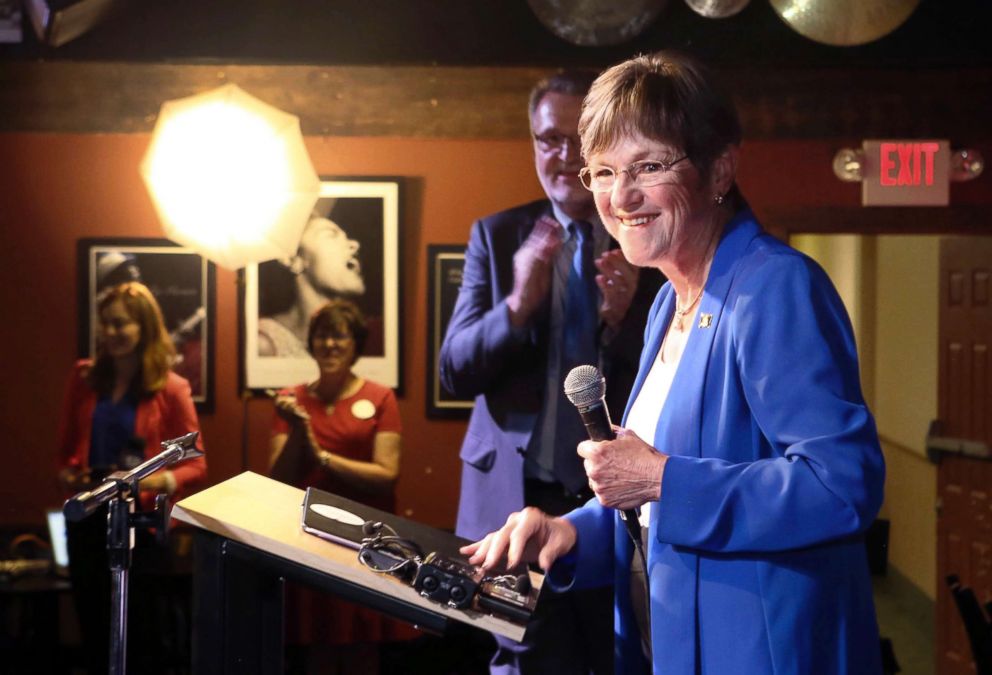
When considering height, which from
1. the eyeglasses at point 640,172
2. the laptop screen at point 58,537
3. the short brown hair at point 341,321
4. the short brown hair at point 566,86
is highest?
the short brown hair at point 566,86

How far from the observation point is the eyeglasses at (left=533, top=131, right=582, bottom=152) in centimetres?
369

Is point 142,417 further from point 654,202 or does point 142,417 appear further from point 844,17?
point 654,202

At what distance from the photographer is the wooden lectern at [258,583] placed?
147cm

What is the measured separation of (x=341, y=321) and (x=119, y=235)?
1125 millimetres

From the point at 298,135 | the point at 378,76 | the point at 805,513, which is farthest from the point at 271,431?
the point at 805,513

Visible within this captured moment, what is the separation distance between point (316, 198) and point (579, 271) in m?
1.68

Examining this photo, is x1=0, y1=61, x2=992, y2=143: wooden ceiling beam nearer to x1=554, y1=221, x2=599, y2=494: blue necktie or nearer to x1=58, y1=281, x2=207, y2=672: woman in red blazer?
x1=58, y1=281, x2=207, y2=672: woman in red blazer

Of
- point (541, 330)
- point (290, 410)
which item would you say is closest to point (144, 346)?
point (290, 410)

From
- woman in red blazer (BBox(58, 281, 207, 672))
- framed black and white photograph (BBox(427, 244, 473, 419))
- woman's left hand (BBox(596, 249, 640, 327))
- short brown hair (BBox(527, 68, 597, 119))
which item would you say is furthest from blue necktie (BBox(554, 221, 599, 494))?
woman in red blazer (BBox(58, 281, 207, 672))

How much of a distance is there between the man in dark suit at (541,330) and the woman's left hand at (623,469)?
1861 millimetres

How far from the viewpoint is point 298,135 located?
4973mm

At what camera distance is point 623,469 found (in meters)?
1.49

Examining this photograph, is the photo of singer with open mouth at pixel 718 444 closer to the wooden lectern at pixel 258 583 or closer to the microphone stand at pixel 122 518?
the wooden lectern at pixel 258 583

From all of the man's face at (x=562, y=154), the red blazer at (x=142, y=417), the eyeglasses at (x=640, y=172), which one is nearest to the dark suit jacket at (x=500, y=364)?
the man's face at (x=562, y=154)
